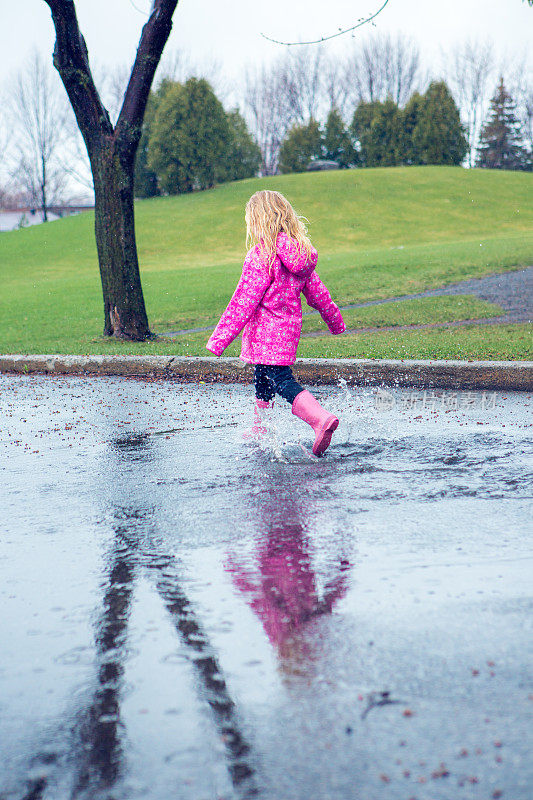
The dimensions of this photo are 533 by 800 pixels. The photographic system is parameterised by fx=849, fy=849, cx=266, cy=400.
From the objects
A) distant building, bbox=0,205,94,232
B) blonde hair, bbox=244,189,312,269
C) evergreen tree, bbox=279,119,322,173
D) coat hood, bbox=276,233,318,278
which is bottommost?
coat hood, bbox=276,233,318,278

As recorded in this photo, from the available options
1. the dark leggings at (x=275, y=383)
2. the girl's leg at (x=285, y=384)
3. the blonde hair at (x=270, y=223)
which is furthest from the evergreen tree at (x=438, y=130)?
the girl's leg at (x=285, y=384)

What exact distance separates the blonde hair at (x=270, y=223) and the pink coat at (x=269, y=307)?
0.13ft

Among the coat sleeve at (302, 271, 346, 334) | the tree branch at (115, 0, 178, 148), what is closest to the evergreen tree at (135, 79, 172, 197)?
the tree branch at (115, 0, 178, 148)

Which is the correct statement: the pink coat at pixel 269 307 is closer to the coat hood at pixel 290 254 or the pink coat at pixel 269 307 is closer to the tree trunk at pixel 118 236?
the coat hood at pixel 290 254

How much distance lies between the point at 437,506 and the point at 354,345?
19.9 ft

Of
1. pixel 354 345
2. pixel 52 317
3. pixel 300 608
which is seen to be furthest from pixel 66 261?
pixel 300 608

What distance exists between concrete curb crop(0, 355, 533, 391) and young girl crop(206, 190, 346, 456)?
2.53 m

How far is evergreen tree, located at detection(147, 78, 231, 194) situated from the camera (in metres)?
48.1

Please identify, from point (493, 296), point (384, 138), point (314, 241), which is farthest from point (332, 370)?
point (384, 138)

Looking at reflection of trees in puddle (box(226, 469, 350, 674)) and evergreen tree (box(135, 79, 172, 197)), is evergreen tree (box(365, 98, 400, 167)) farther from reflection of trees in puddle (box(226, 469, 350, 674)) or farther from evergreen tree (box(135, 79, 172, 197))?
reflection of trees in puddle (box(226, 469, 350, 674))

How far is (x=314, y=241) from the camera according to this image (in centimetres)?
3694

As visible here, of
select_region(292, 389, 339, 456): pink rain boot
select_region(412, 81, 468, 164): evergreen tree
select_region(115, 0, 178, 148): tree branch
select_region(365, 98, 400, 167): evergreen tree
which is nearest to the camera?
select_region(292, 389, 339, 456): pink rain boot

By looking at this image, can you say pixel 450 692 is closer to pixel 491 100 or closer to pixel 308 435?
pixel 308 435

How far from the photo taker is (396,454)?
520 cm
